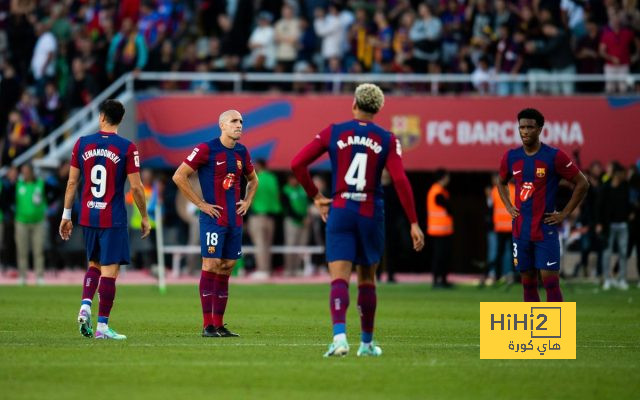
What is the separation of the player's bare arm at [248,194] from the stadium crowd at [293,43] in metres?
15.5

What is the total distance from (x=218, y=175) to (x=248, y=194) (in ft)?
1.58

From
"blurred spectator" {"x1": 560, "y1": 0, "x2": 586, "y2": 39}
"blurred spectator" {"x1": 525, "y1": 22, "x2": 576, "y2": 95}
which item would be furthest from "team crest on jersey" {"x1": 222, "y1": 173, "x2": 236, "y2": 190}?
"blurred spectator" {"x1": 560, "y1": 0, "x2": 586, "y2": 39}

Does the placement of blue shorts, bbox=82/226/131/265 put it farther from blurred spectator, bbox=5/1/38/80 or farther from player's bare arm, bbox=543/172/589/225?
blurred spectator, bbox=5/1/38/80

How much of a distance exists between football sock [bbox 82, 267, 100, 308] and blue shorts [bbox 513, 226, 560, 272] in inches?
174

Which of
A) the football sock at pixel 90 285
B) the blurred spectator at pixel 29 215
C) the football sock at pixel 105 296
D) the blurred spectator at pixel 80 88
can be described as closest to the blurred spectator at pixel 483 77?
the blurred spectator at pixel 80 88

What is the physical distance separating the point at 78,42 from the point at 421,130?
349 inches

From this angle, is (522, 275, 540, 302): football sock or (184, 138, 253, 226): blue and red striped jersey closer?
(522, 275, 540, 302): football sock

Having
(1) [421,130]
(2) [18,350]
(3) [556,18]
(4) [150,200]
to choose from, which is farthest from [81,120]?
(2) [18,350]

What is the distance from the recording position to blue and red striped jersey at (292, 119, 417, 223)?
12070 millimetres

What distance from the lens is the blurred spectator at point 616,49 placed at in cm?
2914

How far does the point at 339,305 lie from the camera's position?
474 inches

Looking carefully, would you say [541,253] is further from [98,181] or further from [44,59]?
[44,59]

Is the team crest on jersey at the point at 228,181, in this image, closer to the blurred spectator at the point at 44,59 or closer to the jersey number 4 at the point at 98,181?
the jersey number 4 at the point at 98,181

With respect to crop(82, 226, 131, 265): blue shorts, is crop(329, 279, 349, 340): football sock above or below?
below
